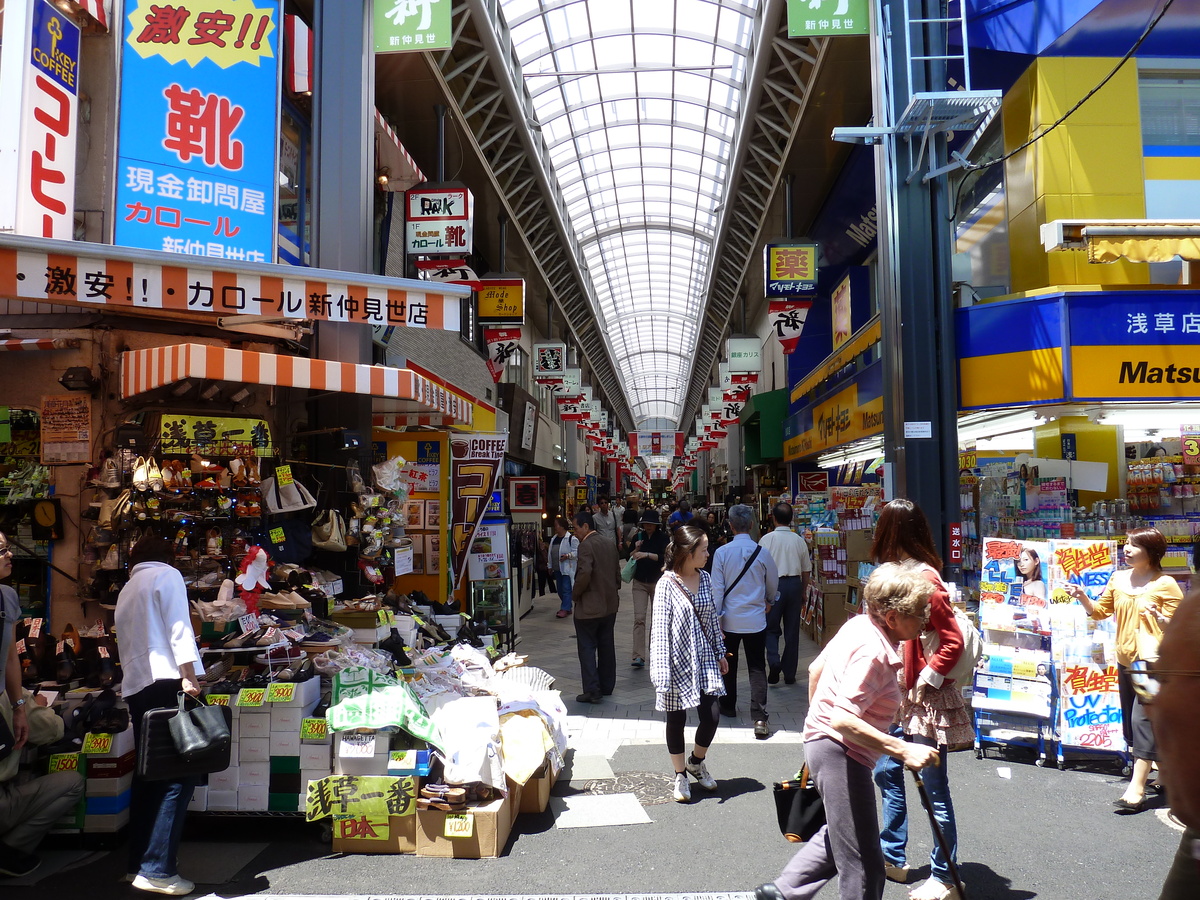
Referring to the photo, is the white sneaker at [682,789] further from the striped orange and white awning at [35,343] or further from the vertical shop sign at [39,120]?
the vertical shop sign at [39,120]

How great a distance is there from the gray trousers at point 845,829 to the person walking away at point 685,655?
6.27 feet

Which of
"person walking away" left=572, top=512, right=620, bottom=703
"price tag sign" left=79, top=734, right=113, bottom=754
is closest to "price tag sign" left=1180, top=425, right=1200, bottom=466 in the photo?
"person walking away" left=572, top=512, right=620, bottom=703

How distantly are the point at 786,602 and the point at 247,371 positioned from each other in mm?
5270

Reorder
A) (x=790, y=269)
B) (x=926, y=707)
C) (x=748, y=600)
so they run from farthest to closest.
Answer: (x=790, y=269), (x=748, y=600), (x=926, y=707)

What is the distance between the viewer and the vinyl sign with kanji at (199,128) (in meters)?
6.70

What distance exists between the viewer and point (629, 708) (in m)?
7.43

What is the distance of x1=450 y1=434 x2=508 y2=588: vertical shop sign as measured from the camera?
9547mm

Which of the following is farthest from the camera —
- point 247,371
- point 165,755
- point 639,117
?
point 639,117

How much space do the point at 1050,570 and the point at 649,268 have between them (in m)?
24.3

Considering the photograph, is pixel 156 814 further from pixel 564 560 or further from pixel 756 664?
pixel 564 560

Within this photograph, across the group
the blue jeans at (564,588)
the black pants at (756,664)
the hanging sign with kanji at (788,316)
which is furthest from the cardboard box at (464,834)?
the hanging sign with kanji at (788,316)

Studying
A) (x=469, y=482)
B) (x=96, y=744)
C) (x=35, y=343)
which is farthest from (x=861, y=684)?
(x=469, y=482)

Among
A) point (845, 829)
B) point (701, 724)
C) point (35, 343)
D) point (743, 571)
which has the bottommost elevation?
point (701, 724)

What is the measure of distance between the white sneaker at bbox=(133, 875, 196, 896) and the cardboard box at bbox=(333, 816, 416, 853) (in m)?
0.73
